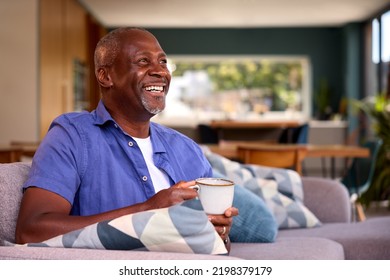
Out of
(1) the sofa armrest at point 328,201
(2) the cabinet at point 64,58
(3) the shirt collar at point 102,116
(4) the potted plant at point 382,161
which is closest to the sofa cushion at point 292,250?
(1) the sofa armrest at point 328,201

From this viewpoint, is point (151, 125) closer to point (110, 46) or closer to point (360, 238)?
point (110, 46)

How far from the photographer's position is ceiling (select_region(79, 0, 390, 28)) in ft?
28.4

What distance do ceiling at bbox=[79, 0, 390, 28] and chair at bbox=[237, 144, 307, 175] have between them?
4812 mm

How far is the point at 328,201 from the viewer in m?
2.71

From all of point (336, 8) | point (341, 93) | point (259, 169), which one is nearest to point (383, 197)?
point (259, 169)

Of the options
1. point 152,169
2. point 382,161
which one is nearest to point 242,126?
point 382,161

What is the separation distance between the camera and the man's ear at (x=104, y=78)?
4.84ft

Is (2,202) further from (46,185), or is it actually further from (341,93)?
(341,93)

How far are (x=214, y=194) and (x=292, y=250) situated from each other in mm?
890

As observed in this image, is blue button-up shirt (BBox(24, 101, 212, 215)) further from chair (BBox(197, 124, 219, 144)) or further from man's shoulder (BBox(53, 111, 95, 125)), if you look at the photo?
chair (BBox(197, 124, 219, 144))

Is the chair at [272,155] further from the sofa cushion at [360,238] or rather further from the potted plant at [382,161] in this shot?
the sofa cushion at [360,238]

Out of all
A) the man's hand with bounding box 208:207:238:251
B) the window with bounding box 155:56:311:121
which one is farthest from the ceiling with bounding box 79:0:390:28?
the man's hand with bounding box 208:207:238:251

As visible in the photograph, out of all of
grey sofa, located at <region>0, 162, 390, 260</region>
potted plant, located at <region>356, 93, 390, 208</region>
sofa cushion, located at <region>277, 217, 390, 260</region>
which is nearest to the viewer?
grey sofa, located at <region>0, 162, 390, 260</region>

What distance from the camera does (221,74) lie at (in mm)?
11438
